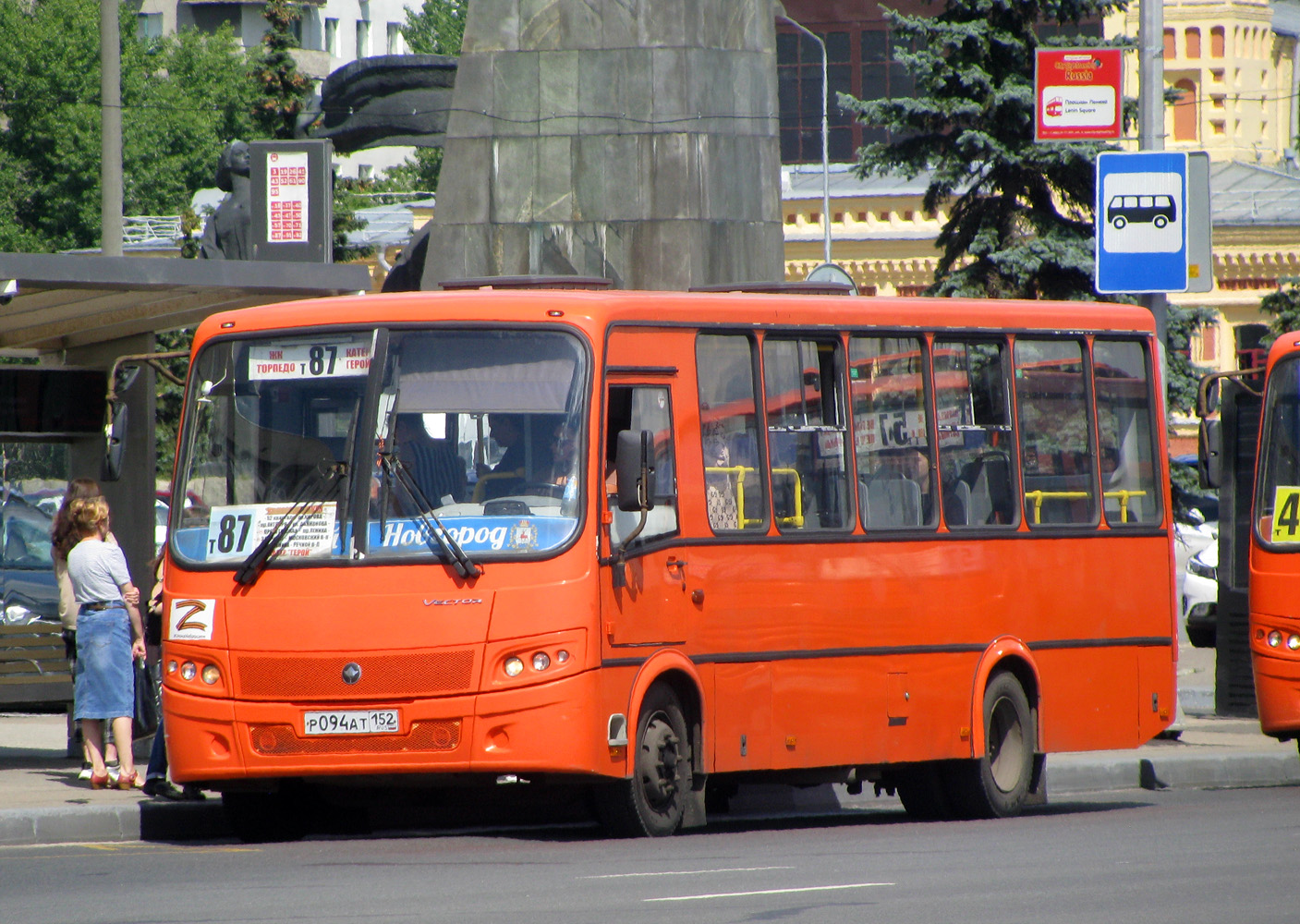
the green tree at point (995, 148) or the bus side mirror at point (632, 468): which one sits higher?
the green tree at point (995, 148)

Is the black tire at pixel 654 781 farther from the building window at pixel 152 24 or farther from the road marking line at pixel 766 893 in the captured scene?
the building window at pixel 152 24

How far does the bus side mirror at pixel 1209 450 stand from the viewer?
1553 cm

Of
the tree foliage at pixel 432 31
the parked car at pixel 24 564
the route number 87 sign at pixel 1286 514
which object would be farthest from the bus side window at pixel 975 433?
the tree foliage at pixel 432 31

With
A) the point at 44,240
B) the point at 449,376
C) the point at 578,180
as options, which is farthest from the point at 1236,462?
the point at 44,240

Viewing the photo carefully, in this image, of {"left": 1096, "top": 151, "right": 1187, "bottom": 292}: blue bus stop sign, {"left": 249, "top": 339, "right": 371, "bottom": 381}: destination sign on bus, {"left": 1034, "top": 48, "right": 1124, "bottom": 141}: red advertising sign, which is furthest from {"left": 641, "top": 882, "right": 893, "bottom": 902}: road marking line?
{"left": 1034, "top": 48, "right": 1124, "bottom": 141}: red advertising sign

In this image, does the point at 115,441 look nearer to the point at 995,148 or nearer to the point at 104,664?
the point at 104,664

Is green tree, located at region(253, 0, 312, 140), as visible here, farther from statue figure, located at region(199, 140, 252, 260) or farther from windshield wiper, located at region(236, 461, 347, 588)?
windshield wiper, located at region(236, 461, 347, 588)

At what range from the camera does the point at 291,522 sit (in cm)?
1148

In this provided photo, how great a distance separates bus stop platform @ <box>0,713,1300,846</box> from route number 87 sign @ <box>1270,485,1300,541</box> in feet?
5.88

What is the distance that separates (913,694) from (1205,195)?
542cm

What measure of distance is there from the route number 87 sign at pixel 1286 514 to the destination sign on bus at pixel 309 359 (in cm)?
669

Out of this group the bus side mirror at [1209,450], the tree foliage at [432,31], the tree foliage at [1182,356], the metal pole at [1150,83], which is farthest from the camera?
the tree foliage at [432,31]

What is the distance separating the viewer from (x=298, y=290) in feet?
48.0

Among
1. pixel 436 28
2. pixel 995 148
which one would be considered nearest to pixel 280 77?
pixel 995 148
